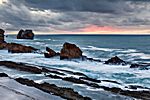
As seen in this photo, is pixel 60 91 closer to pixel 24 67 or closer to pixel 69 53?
pixel 24 67

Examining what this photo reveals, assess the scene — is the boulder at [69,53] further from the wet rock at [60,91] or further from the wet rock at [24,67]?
the wet rock at [60,91]

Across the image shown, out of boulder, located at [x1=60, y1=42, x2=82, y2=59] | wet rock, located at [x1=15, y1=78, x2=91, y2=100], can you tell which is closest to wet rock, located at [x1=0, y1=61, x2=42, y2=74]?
wet rock, located at [x1=15, y1=78, x2=91, y2=100]

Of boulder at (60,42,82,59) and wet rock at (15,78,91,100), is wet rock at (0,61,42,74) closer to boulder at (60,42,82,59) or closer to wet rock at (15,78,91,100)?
wet rock at (15,78,91,100)

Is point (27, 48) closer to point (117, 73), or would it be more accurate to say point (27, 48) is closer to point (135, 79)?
point (117, 73)

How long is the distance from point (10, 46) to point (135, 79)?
57.2 metres

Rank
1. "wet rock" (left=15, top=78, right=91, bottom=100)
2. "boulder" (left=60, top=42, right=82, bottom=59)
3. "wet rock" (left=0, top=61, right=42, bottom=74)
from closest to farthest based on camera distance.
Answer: "wet rock" (left=15, top=78, right=91, bottom=100) < "wet rock" (left=0, top=61, right=42, bottom=74) < "boulder" (left=60, top=42, right=82, bottom=59)

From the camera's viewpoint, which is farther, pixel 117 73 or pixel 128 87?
pixel 117 73

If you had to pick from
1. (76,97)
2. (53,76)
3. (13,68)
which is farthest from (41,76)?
(76,97)

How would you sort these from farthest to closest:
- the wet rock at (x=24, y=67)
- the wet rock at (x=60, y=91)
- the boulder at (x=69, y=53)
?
the boulder at (x=69, y=53)
the wet rock at (x=24, y=67)
the wet rock at (x=60, y=91)

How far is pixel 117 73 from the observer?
155 ft

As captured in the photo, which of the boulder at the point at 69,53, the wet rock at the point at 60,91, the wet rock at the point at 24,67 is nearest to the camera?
the wet rock at the point at 60,91

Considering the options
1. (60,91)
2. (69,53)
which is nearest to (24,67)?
(69,53)

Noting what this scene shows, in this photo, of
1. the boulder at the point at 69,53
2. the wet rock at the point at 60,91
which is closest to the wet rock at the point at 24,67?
the wet rock at the point at 60,91

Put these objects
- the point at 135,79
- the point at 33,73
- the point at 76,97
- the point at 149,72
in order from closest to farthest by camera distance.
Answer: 1. the point at 76,97
2. the point at 135,79
3. the point at 33,73
4. the point at 149,72
